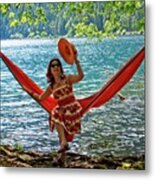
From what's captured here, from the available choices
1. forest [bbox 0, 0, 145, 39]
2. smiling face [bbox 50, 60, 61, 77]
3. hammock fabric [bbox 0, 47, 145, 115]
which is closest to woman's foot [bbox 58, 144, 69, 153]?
hammock fabric [bbox 0, 47, 145, 115]

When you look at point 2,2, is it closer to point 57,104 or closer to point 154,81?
point 57,104

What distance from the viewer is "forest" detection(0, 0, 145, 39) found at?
1.91m

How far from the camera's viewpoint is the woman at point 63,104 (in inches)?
77.0

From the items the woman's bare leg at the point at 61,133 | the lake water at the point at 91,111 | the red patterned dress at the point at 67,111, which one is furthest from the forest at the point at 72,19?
the woman's bare leg at the point at 61,133

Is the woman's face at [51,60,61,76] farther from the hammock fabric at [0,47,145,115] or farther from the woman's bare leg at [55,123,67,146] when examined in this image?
the woman's bare leg at [55,123,67,146]

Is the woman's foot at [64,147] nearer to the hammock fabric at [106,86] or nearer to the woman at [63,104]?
the woman at [63,104]

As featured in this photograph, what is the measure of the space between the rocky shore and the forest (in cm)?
46

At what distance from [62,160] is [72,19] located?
0.54 metres

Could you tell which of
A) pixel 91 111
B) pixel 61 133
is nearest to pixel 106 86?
pixel 91 111

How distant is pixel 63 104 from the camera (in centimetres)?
197

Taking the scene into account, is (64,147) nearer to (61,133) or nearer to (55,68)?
(61,133)

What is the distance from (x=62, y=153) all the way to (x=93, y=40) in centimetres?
45

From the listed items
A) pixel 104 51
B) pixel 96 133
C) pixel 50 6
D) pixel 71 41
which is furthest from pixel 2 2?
pixel 96 133

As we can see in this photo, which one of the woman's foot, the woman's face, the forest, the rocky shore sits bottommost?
the rocky shore
